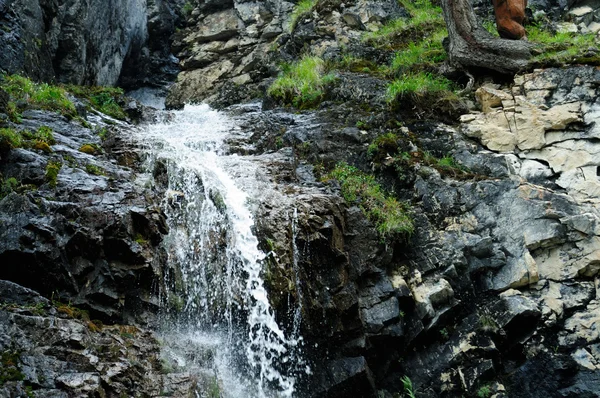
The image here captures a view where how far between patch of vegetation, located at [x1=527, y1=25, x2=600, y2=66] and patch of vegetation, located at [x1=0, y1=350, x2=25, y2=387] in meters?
11.1

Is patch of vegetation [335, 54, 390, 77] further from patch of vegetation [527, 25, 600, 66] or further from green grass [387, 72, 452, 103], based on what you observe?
patch of vegetation [527, 25, 600, 66]

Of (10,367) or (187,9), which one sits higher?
(187,9)

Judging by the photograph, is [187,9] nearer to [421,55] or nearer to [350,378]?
[421,55]

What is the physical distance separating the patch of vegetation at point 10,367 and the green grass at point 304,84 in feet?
30.6

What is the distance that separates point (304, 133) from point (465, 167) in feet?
11.5

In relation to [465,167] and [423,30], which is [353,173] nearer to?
[465,167]

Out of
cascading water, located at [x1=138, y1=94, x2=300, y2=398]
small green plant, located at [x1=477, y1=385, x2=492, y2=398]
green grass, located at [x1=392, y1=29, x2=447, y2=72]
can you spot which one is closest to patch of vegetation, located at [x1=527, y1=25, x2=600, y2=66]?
green grass, located at [x1=392, y1=29, x2=447, y2=72]

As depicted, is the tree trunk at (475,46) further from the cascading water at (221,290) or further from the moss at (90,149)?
the moss at (90,149)

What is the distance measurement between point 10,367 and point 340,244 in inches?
194

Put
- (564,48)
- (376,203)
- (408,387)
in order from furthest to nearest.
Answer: (564,48)
(376,203)
(408,387)

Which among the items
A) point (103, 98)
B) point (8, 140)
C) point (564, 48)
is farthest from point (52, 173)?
point (564, 48)

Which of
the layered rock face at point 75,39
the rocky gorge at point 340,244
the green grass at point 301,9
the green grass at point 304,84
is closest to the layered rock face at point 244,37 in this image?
the green grass at point 301,9

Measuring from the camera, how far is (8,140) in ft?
25.8

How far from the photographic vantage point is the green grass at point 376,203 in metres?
8.95
